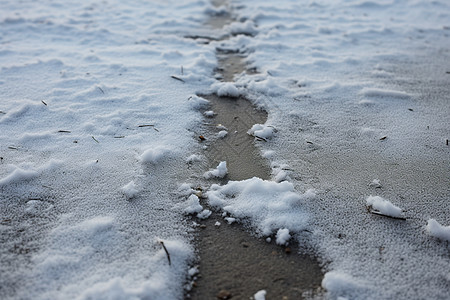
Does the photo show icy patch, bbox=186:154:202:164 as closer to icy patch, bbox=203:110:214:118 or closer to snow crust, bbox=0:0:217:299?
snow crust, bbox=0:0:217:299

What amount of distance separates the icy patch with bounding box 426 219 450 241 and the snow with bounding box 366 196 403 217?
16cm

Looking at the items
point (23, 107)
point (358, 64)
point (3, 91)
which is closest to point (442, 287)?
point (358, 64)

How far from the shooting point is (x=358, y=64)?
12.4 ft

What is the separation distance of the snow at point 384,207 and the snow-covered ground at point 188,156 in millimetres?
12

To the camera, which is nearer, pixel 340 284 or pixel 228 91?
pixel 340 284

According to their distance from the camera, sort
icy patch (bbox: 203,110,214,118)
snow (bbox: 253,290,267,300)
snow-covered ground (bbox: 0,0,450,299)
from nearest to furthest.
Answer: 1. snow (bbox: 253,290,267,300)
2. snow-covered ground (bbox: 0,0,450,299)
3. icy patch (bbox: 203,110,214,118)

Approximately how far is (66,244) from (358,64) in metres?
3.52

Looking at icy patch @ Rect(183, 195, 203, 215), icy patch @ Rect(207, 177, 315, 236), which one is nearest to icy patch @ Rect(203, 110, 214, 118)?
icy patch @ Rect(207, 177, 315, 236)

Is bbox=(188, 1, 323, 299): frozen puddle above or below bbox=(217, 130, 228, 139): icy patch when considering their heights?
below

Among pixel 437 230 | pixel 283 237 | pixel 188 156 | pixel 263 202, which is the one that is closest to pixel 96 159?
pixel 188 156

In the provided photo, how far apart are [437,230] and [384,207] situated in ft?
0.94

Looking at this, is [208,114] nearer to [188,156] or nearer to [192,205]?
[188,156]

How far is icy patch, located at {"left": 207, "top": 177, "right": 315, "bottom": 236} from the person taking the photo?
72.4 inches

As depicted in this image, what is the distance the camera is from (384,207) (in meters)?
1.91
